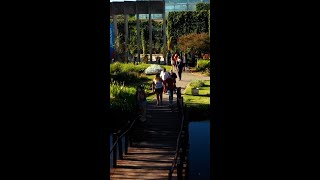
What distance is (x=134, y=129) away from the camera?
12000 mm

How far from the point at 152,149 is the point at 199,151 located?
207 centimetres

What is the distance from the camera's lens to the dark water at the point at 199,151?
1043 cm

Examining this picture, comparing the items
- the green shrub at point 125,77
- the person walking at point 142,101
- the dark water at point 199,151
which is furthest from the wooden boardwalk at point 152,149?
the green shrub at point 125,77

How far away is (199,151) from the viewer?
12.3 m

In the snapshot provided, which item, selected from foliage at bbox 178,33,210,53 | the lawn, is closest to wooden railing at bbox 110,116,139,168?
the lawn

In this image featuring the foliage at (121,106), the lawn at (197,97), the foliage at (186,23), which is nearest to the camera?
the foliage at (121,106)

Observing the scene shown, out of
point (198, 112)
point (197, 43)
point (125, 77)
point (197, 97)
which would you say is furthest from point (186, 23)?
point (198, 112)

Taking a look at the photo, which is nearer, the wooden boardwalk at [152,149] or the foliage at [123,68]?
the wooden boardwalk at [152,149]

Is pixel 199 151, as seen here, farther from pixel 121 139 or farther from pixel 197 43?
pixel 197 43

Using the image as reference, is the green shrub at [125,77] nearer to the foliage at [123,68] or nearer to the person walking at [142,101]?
the foliage at [123,68]

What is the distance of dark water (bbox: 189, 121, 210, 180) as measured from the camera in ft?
34.2

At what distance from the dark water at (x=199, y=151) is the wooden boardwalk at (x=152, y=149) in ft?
2.51
